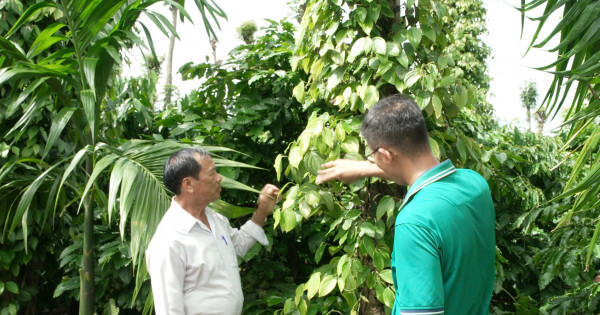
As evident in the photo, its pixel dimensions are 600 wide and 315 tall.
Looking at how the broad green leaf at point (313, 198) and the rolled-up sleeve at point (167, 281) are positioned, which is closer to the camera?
the rolled-up sleeve at point (167, 281)

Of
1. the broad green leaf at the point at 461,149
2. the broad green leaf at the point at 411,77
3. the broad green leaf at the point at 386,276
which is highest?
the broad green leaf at the point at 411,77

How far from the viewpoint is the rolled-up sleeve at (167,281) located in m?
2.03

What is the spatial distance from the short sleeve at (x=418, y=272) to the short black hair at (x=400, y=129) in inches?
9.3

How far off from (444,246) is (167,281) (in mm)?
1127

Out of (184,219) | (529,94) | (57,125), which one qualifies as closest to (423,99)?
(184,219)

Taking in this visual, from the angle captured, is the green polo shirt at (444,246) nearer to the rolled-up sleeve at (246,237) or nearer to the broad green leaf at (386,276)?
the broad green leaf at (386,276)

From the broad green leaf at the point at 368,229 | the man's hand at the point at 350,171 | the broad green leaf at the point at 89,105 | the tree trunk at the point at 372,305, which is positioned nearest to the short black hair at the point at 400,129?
the man's hand at the point at 350,171

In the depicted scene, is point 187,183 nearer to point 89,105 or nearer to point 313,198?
point 313,198

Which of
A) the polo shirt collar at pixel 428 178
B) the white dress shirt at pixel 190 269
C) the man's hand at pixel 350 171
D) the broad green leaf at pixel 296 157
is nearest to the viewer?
the polo shirt collar at pixel 428 178

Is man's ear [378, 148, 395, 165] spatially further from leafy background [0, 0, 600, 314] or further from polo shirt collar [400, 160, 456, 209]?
leafy background [0, 0, 600, 314]

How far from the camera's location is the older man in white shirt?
205 centimetres

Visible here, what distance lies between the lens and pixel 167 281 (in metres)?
2.04

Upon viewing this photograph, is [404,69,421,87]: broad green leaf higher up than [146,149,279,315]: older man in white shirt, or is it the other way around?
[404,69,421,87]: broad green leaf

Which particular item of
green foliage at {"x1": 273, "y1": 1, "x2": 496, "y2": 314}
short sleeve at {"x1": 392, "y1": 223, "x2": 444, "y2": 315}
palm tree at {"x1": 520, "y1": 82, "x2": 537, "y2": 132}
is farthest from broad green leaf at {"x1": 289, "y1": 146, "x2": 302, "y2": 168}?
palm tree at {"x1": 520, "y1": 82, "x2": 537, "y2": 132}
